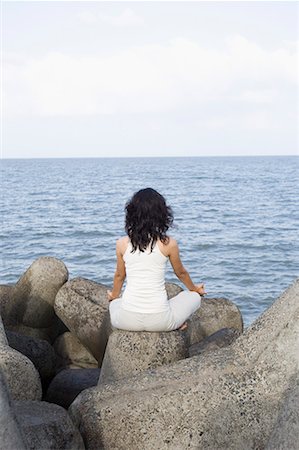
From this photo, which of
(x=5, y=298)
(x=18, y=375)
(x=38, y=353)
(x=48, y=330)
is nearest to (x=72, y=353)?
(x=48, y=330)

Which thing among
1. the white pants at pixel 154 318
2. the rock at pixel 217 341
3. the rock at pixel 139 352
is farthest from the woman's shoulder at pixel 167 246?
the rock at pixel 217 341

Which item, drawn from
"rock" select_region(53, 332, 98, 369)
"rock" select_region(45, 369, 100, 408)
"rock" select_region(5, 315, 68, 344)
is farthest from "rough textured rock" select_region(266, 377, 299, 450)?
"rock" select_region(5, 315, 68, 344)

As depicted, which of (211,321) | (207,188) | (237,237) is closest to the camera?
(211,321)

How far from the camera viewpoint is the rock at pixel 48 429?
448 cm

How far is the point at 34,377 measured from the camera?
5.62m

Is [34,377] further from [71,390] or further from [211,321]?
[211,321]

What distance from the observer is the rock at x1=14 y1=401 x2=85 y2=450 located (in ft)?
14.7

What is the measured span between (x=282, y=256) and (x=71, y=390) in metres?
18.2

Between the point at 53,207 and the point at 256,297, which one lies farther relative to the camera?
the point at 53,207

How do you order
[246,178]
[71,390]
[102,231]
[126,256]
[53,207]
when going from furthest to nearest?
[246,178], [53,207], [102,231], [71,390], [126,256]

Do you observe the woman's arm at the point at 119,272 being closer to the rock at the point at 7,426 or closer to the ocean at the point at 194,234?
the rock at the point at 7,426

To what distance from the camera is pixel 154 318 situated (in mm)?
6141

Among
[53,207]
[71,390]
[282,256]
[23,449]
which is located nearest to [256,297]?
[282,256]

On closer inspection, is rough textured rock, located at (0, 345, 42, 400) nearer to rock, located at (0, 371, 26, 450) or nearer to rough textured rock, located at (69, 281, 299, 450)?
rough textured rock, located at (69, 281, 299, 450)
